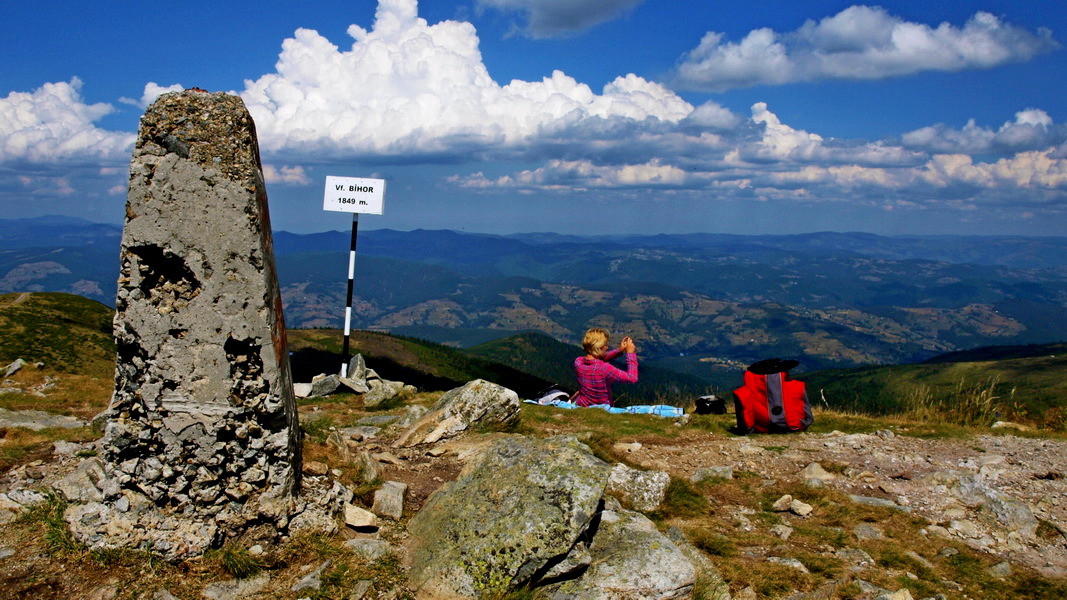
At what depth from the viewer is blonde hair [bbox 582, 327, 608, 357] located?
1423 cm

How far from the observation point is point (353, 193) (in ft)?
53.3

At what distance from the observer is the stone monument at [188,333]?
5867mm

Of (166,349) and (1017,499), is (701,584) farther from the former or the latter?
(1017,499)

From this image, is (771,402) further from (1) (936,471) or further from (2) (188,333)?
(2) (188,333)

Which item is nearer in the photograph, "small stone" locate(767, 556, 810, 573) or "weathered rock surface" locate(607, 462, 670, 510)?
"small stone" locate(767, 556, 810, 573)

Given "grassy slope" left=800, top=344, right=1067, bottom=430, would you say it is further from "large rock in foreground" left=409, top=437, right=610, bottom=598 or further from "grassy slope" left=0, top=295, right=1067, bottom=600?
"large rock in foreground" left=409, top=437, right=610, bottom=598

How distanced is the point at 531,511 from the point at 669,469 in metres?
4.77

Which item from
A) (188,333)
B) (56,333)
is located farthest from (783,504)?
(56,333)

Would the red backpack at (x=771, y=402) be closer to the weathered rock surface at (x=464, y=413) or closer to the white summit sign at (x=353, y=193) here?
the weathered rock surface at (x=464, y=413)

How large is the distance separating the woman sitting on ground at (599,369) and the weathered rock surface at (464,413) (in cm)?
349

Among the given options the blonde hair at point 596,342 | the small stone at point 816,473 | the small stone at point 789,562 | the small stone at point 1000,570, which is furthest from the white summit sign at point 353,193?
the small stone at point 1000,570

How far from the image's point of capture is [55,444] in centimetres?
869

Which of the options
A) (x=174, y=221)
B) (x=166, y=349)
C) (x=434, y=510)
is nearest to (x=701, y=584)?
(x=434, y=510)

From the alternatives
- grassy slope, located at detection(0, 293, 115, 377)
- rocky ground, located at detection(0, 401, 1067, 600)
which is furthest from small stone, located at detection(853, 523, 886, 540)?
grassy slope, located at detection(0, 293, 115, 377)
